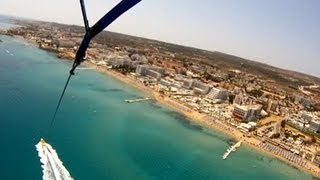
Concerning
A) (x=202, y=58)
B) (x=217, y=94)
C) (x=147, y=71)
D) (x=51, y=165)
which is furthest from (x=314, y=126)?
(x=202, y=58)

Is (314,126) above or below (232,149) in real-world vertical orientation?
above

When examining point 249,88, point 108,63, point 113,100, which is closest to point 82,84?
point 113,100

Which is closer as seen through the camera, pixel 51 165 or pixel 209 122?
pixel 51 165

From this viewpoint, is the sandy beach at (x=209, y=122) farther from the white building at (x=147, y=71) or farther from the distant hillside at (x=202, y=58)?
the distant hillside at (x=202, y=58)

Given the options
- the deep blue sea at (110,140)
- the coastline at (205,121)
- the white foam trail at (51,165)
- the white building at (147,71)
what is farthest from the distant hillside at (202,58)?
the white foam trail at (51,165)

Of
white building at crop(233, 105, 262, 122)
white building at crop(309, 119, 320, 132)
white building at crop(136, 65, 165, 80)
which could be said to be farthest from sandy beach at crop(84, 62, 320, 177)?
white building at crop(309, 119, 320, 132)

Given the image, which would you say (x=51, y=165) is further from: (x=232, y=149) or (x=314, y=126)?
(x=314, y=126)
